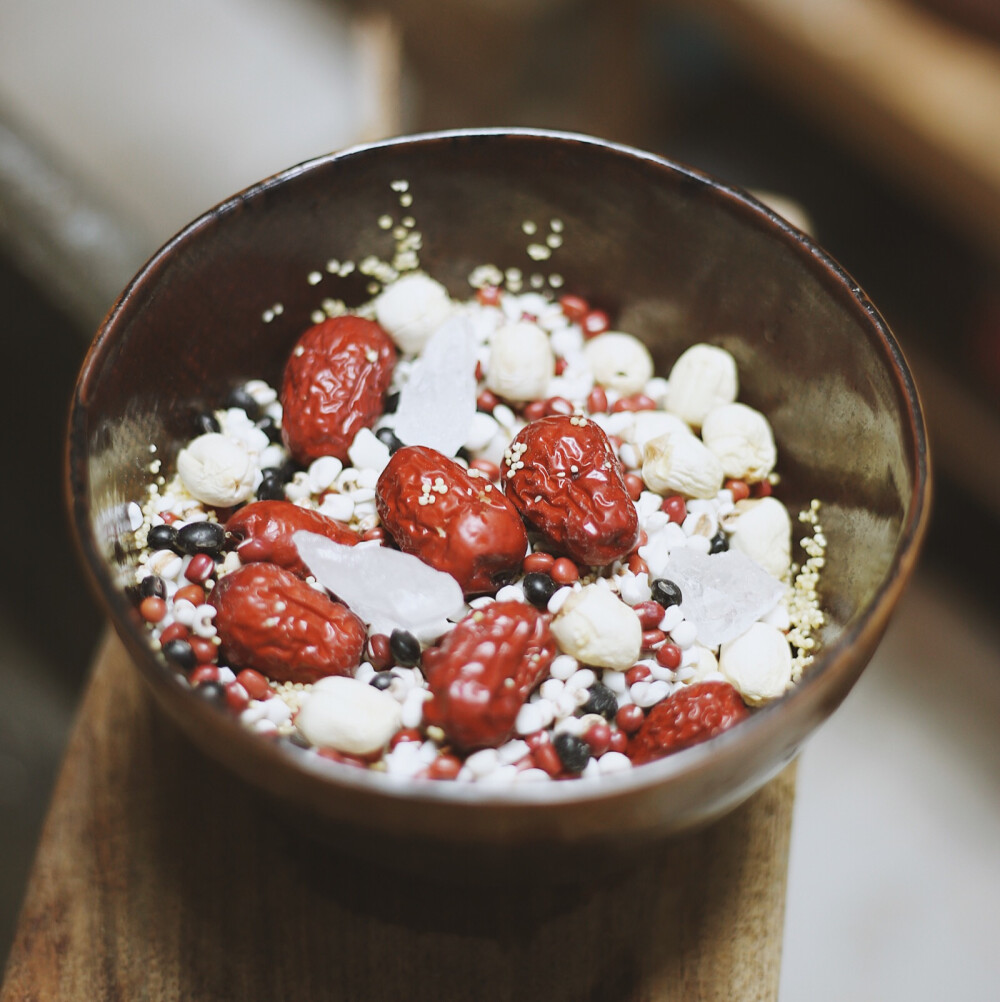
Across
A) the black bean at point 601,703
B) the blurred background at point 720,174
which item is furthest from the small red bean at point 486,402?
the blurred background at point 720,174

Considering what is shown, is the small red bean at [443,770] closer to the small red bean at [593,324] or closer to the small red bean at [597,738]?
the small red bean at [597,738]

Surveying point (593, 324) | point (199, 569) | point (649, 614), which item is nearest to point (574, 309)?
point (593, 324)

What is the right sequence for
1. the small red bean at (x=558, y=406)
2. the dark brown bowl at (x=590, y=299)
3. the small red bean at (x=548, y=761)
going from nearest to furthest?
the dark brown bowl at (x=590, y=299), the small red bean at (x=548, y=761), the small red bean at (x=558, y=406)

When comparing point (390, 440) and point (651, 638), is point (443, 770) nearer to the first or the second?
point (651, 638)

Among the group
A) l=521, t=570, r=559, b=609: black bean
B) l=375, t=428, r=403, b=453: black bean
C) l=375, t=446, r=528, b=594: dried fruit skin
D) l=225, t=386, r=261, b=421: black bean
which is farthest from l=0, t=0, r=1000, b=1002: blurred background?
Answer: l=521, t=570, r=559, b=609: black bean

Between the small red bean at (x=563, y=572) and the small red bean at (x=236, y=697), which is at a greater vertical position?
the small red bean at (x=563, y=572)

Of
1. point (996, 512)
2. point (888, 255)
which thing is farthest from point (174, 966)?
point (888, 255)

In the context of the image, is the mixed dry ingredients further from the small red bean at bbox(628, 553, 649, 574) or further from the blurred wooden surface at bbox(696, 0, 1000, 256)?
the blurred wooden surface at bbox(696, 0, 1000, 256)
